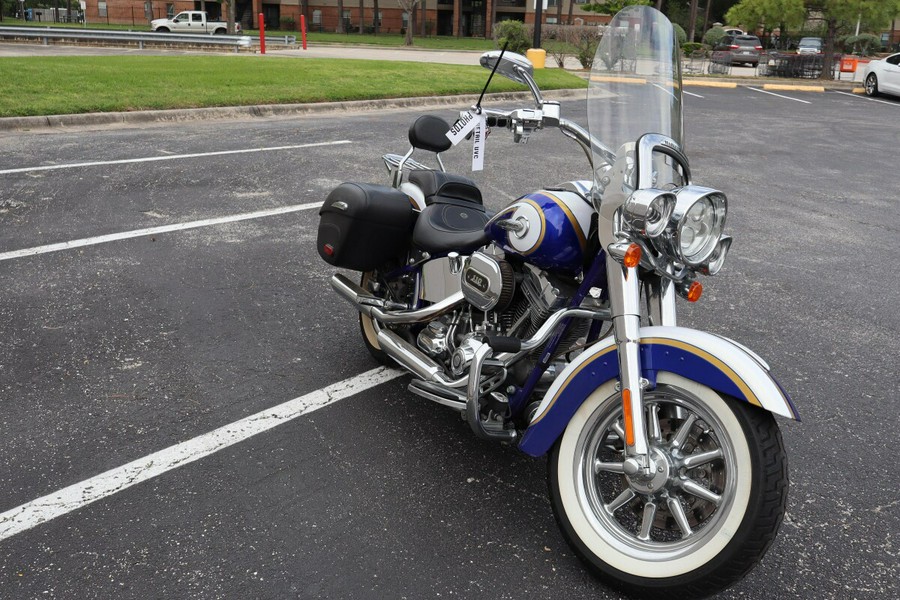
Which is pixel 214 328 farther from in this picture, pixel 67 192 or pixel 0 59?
pixel 0 59

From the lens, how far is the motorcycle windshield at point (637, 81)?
9.91 ft

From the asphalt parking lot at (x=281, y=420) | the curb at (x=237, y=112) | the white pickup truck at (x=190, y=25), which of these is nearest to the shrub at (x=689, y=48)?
the curb at (x=237, y=112)

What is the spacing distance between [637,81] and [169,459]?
98.1 inches

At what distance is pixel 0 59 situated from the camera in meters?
17.6

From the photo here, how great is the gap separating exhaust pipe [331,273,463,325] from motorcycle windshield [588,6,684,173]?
971 millimetres

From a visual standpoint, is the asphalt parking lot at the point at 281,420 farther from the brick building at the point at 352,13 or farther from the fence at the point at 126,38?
the brick building at the point at 352,13

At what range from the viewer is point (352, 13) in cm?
6394

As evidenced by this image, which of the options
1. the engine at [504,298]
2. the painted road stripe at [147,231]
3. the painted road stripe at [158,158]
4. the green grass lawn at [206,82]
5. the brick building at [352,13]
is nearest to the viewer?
the engine at [504,298]

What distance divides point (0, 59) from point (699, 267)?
62.8 ft

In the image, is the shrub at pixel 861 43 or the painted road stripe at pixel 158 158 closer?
the painted road stripe at pixel 158 158

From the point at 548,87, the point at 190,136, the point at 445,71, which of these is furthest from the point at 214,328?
the point at 445,71

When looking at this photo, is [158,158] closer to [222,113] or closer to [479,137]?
[222,113]

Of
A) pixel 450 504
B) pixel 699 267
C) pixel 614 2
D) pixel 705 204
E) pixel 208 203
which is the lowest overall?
pixel 450 504

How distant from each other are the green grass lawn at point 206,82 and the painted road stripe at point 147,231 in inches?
233
